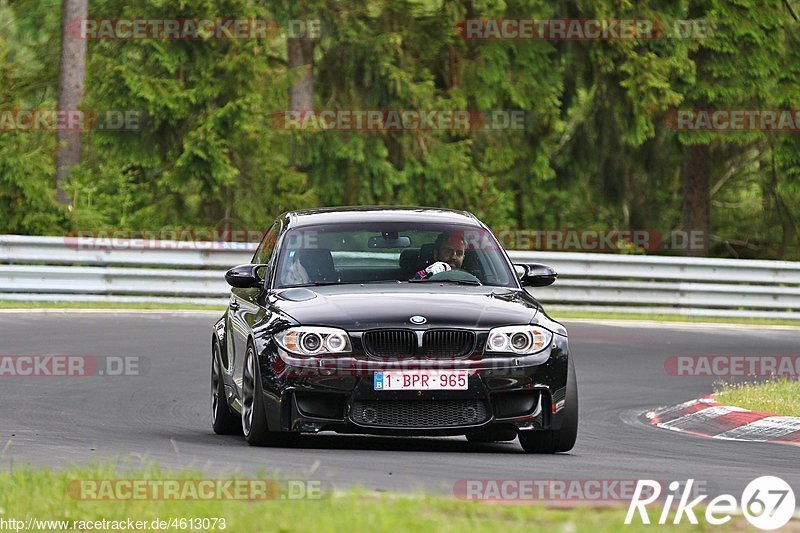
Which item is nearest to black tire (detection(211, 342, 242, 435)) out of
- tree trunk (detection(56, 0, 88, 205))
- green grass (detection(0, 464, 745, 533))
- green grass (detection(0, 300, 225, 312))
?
green grass (detection(0, 464, 745, 533))

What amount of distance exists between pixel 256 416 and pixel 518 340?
1639 millimetres

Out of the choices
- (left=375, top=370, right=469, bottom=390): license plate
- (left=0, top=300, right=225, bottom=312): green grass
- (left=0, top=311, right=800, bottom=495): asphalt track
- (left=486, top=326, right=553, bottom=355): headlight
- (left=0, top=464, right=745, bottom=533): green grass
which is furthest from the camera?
(left=0, top=300, right=225, bottom=312): green grass

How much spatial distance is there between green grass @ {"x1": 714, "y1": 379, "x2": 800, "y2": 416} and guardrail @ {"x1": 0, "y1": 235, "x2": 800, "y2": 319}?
849 centimetres

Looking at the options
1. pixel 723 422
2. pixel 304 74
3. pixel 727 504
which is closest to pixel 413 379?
pixel 727 504

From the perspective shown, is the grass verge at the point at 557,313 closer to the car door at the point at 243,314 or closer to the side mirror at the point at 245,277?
the car door at the point at 243,314

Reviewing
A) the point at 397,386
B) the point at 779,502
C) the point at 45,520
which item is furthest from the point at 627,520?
the point at 397,386

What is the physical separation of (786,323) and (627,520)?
18098 mm

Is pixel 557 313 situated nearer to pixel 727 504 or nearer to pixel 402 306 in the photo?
pixel 402 306

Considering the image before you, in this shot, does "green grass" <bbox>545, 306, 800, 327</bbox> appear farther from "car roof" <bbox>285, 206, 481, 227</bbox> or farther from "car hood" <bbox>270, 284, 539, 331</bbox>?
"car hood" <bbox>270, 284, 539, 331</bbox>

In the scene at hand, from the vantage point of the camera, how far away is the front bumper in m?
9.59

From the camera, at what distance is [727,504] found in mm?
7336

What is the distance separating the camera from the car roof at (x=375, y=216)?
11.4 metres

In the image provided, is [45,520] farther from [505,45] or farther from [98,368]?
[505,45]

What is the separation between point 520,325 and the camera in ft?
32.2
